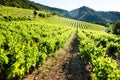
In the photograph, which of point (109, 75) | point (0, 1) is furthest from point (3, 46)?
point (0, 1)

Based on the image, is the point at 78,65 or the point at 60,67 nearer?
the point at 60,67

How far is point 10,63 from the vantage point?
416 inches

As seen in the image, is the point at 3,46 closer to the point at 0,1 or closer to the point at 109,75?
the point at 109,75

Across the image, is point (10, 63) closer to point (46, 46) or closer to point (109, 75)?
point (109, 75)

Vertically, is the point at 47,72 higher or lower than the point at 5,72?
lower

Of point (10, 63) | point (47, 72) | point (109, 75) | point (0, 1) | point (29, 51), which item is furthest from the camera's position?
point (0, 1)

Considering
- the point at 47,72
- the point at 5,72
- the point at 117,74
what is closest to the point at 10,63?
the point at 5,72

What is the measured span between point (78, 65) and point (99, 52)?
2.17 m

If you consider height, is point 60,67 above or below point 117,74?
below

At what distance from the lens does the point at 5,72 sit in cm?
1008

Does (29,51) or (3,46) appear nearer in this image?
(29,51)

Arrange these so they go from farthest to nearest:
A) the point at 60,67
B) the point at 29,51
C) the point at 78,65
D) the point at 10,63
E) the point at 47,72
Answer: the point at 78,65
the point at 60,67
the point at 47,72
the point at 29,51
the point at 10,63

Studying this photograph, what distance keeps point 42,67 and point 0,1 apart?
318 ft

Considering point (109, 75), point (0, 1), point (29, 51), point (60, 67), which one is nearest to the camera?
point (109, 75)
